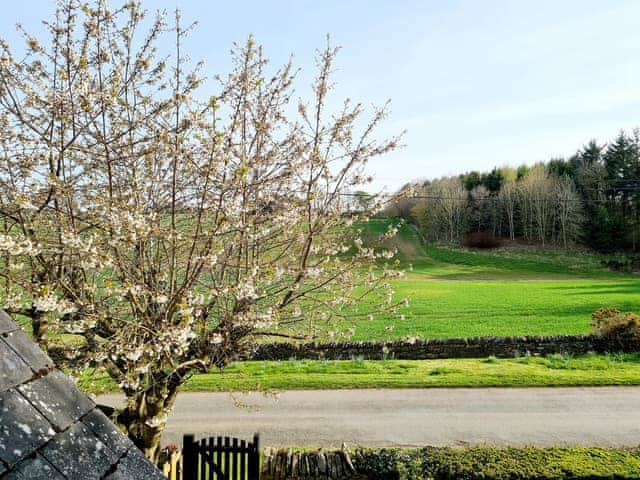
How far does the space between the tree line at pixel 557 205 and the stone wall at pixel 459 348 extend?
4358cm

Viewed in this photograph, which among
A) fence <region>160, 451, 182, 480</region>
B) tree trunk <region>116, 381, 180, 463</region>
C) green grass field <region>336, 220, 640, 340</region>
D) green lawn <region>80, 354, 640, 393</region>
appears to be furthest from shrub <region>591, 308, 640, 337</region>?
tree trunk <region>116, 381, 180, 463</region>

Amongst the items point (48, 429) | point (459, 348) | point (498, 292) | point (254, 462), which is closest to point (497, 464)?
point (254, 462)

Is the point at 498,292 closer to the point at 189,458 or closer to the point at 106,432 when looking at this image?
the point at 189,458

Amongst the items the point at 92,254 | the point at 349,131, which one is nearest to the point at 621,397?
the point at 349,131

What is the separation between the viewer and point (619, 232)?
63156 mm

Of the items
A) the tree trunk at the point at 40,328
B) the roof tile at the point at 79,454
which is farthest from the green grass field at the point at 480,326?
the roof tile at the point at 79,454

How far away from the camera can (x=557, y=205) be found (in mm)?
66625

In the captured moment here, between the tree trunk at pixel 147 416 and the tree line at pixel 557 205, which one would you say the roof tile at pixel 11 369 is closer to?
the tree trunk at pixel 147 416

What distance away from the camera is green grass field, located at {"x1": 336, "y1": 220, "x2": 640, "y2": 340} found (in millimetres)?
24578

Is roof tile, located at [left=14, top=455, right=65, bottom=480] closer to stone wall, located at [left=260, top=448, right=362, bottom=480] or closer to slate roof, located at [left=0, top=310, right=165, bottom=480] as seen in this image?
slate roof, located at [left=0, top=310, right=165, bottom=480]

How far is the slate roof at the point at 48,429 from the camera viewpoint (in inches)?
66.6

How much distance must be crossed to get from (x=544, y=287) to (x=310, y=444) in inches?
1426

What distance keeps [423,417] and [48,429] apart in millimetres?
11177

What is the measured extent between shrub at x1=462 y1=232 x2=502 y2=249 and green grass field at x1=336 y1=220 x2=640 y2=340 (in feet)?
8.61
